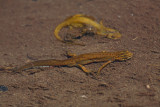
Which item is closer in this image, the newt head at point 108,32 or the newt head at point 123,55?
the newt head at point 123,55

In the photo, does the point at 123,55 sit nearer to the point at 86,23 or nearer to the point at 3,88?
the point at 86,23

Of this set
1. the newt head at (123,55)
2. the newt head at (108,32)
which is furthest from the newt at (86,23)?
the newt head at (123,55)

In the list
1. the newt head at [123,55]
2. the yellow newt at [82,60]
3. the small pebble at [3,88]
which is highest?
the newt head at [123,55]

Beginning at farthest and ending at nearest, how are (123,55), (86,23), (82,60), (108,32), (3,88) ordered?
(86,23)
(108,32)
(82,60)
(123,55)
(3,88)

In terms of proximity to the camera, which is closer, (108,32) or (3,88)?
(3,88)

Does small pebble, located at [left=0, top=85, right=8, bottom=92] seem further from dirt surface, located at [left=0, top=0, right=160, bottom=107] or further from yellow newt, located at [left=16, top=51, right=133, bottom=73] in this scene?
yellow newt, located at [left=16, top=51, right=133, bottom=73]

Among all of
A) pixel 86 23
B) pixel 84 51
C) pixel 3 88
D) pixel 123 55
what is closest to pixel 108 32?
pixel 86 23

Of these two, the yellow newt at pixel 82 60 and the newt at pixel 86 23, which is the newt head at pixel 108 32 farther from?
the yellow newt at pixel 82 60
